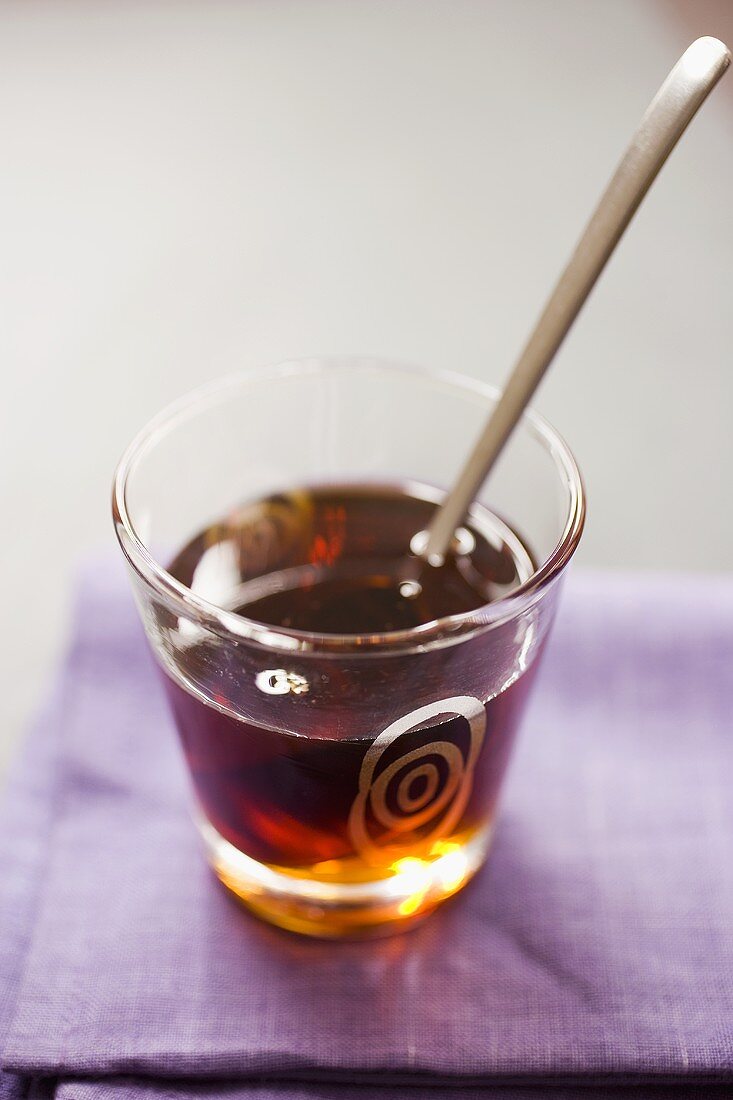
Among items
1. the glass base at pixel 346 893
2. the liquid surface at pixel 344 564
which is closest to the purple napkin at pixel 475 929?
the glass base at pixel 346 893

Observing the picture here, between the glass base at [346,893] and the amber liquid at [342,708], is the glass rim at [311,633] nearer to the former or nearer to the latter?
the amber liquid at [342,708]

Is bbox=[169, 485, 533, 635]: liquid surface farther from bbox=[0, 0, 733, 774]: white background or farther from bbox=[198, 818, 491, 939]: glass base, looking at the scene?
bbox=[0, 0, 733, 774]: white background

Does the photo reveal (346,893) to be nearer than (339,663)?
No

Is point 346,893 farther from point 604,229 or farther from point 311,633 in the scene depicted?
point 604,229

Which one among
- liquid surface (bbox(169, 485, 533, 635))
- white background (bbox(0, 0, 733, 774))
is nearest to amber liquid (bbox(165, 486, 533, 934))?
liquid surface (bbox(169, 485, 533, 635))

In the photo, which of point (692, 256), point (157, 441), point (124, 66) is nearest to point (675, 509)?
point (692, 256)

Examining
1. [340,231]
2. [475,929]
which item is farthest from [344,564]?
[340,231]
